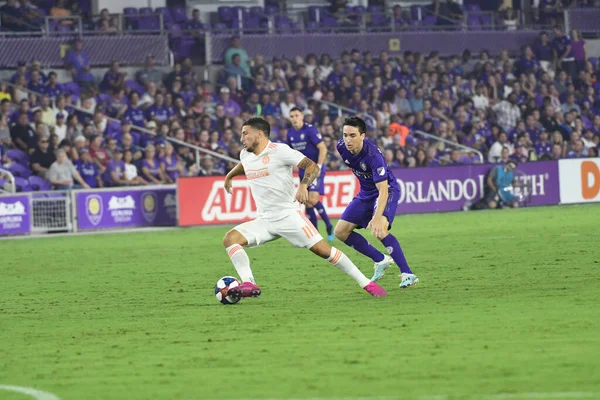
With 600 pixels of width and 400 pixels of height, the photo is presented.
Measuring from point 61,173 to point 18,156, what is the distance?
3.88 feet

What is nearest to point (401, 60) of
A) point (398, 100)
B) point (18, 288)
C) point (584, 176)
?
point (398, 100)

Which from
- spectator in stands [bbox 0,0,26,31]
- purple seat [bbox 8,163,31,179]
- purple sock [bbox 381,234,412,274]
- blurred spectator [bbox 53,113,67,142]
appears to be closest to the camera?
purple sock [bbox 381,234,412,274]

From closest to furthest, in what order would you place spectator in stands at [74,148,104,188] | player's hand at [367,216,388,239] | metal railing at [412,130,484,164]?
player's hand at [367,216,388,239] → spectator in stands at [74,148,104,188] → metal railing at [412,130,484,164]

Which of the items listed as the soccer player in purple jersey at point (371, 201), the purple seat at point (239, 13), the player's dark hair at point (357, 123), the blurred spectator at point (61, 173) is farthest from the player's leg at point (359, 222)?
the purple seat at point (239, 13)

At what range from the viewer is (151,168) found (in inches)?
1039

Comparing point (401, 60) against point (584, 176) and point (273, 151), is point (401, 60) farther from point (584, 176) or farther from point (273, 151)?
point (273, 151)

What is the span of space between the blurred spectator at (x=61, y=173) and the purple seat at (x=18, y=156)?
868mm

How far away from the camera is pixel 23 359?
8516mm

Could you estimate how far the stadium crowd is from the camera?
85.5ft

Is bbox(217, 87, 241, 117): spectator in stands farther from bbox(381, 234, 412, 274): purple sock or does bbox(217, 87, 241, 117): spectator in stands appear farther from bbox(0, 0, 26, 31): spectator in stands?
bbox(381, 234, 412, 274): purple sock

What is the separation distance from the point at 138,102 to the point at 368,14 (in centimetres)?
985

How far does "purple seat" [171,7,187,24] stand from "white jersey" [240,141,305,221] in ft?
73.7

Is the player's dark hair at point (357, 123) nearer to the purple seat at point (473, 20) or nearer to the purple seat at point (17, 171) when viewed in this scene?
the purple seat at point (17, 171)

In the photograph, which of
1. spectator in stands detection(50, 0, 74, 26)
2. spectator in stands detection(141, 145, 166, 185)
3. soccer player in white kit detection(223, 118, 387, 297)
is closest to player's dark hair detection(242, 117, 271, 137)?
soccer player in white kit detection(223, 118, 387, 297)
